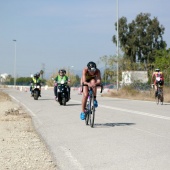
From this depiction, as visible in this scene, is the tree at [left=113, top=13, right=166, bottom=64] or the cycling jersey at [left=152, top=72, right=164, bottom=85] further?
the tree at [left=113, top=13, right=166, bottom=64]

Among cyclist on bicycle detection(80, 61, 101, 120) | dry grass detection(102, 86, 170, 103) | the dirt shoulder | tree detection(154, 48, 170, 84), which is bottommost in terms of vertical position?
the dirt shoulder

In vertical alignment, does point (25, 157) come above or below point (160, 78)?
below

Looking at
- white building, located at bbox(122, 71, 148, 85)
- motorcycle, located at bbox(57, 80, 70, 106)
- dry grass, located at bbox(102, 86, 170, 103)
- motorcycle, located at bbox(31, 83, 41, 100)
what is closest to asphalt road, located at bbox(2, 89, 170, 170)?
motorcycle, located at bbox(57, 80, 70, 106)

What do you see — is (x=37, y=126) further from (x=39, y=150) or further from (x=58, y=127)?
(x=39, y=150)

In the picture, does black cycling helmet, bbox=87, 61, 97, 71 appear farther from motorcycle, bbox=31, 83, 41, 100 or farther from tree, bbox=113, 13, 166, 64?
tree, bbox=113, 13, 166, 64

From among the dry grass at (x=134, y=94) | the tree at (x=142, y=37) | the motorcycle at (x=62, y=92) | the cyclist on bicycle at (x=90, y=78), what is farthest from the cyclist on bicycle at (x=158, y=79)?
the tree at (x=142, y=37)

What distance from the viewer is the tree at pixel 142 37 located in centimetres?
7756

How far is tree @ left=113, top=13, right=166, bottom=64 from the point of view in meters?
77.6

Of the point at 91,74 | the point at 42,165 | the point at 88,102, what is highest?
the point at 91,74

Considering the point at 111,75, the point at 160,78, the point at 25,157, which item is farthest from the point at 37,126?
the point at 111,75

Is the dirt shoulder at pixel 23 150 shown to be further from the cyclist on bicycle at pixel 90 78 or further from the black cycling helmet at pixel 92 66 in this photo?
the black cycling helmet at pixel 92 66

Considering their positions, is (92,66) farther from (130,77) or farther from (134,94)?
(130,77)

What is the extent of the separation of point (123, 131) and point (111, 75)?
94.1 feet

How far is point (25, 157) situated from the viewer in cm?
760
